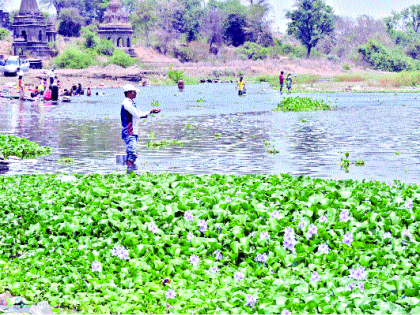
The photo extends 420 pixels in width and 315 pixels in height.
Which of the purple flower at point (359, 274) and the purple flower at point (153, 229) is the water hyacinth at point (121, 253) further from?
the purple flower at point (359, 274)

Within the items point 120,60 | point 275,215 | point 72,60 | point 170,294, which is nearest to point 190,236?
point 275,215

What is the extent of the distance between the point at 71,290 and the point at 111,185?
3.82 m

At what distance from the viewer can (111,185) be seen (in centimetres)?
1048

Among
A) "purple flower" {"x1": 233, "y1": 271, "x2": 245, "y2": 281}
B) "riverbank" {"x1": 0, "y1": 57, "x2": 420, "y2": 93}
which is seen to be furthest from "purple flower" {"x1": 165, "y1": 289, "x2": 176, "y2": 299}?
"riverbank" {"x1": 0, "y1": 57, "x2": 420, "y2": 93}

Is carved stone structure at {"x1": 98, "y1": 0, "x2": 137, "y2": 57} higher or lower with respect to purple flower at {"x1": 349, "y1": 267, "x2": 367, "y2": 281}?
higher

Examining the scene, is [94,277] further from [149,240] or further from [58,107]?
[58,107]

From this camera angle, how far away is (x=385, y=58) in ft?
365

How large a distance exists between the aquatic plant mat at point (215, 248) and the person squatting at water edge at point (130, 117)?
12.4 ft

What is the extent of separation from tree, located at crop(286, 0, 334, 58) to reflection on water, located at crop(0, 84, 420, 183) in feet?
282

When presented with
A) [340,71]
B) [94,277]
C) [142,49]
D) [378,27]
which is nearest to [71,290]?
[94,277]

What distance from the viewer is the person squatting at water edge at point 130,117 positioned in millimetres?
13789

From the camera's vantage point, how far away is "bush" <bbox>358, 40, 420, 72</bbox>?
109 meters

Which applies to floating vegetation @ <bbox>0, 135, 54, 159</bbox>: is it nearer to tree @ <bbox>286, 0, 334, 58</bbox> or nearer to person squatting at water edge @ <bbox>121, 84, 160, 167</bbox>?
person squatting at water edge @ <bbox>121, 84, 160, 167</bbox>

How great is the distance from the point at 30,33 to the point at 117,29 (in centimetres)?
1862
